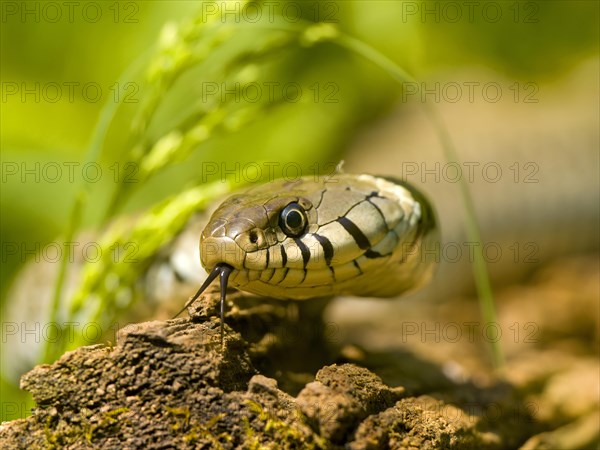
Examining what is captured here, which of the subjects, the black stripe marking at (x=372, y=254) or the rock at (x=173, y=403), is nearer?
the rock at (x=173, y=403)

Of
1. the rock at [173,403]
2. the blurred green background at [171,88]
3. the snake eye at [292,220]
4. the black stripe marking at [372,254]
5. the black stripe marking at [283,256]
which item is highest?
the blurred green background at [171,88]

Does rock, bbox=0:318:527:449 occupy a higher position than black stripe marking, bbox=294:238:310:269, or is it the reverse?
black stripe marking, bbox=294:238:310:269

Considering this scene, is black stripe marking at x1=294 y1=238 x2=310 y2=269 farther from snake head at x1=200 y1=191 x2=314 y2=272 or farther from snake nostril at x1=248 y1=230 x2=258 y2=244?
snake nostril at x1=248 y1=230 x2=258 y2=244

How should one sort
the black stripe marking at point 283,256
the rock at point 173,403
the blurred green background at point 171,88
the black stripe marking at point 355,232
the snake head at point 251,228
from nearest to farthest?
the rock at point 173,403 < the snake head at point 251,228 < the black stripe marking at point 283,256 < the black stripe marking at point 355,232 < the blurred green background at point 171,88

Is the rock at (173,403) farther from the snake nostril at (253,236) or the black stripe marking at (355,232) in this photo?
the black stripe marking at (355,232)

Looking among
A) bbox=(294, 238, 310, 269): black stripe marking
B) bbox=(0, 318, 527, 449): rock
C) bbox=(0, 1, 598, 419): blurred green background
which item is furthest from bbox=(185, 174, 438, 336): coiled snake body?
bbox=(0, 1, 598, 419): blurred green background

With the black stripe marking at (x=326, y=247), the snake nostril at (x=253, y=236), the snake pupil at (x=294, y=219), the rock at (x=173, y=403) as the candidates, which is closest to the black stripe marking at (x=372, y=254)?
the black stripe marking at (x=326, y=247)

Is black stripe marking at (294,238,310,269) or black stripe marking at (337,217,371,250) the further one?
Answer: black stripe marking at (337,217,371,250)

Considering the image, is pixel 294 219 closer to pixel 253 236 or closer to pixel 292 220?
pixel 292 220
